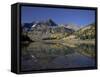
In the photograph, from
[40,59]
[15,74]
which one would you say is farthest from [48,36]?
[15,74]

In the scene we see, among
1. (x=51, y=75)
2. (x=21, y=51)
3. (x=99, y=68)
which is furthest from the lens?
(x=99, y=68)

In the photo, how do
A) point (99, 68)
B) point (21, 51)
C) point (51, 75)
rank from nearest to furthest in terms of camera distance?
point (21, 51), point (51, 75), point (99, 68)

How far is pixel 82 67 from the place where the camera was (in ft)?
12.4

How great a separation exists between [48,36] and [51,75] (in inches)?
17.9

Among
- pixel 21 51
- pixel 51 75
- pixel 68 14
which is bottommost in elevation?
pixel 51 75

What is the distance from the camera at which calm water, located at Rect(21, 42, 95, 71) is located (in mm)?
3492

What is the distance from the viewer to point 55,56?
3.64 metres

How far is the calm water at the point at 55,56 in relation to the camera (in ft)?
11.5

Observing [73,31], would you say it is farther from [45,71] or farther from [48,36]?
[45,71]

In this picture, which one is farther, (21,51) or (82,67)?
(82,67)

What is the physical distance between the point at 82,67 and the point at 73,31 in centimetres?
44

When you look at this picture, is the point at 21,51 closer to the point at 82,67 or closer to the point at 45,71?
the point at 45,71

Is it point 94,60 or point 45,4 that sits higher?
point 45,4

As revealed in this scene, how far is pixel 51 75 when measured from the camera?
12.1ft
